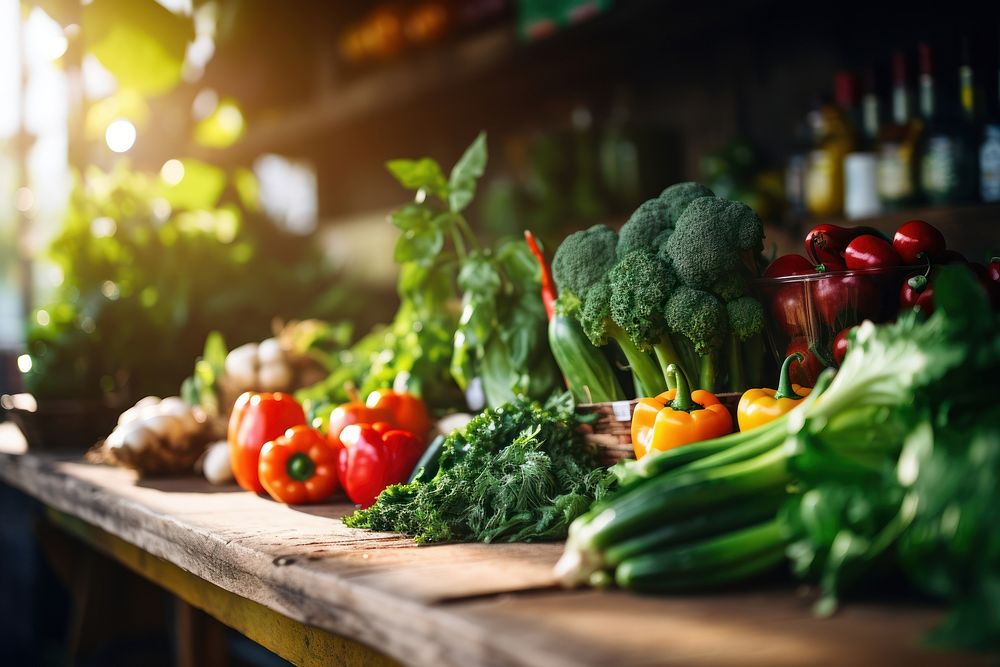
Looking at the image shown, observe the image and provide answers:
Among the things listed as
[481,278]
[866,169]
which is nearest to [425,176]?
[481,278]

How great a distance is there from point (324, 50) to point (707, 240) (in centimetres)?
313

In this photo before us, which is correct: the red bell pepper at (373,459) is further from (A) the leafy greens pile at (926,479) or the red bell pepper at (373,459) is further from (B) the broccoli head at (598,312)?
(A) the leafy greens pile at (926,479)

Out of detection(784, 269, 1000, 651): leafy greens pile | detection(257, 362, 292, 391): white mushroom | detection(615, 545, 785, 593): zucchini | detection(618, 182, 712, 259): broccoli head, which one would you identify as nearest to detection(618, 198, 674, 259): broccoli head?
detection(618, 182, 712, 259): broccoli head

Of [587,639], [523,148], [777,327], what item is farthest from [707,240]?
[523,148]

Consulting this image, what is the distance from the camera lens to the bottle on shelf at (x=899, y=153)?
2.11m

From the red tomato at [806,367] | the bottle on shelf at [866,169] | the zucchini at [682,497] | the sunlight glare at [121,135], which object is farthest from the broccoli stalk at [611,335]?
the sunlight glare at [121,135]

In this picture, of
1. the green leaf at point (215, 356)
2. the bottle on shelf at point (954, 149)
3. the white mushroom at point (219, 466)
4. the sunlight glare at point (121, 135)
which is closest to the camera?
the white mushroom at point (219, 466)

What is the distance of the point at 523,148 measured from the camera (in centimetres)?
328

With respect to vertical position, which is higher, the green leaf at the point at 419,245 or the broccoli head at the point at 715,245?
the green leaf at the point at 419,245

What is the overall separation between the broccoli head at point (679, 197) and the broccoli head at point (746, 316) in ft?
0.50

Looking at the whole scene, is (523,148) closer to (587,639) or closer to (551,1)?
(551,1)

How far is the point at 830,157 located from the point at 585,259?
1201 millimetres

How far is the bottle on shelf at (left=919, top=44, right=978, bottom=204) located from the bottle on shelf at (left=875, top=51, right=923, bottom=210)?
4 cm

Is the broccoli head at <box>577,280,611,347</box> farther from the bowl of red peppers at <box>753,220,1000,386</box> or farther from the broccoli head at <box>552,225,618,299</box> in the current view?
the bowl of red peppers at <box>753,220,1000,386</box>
